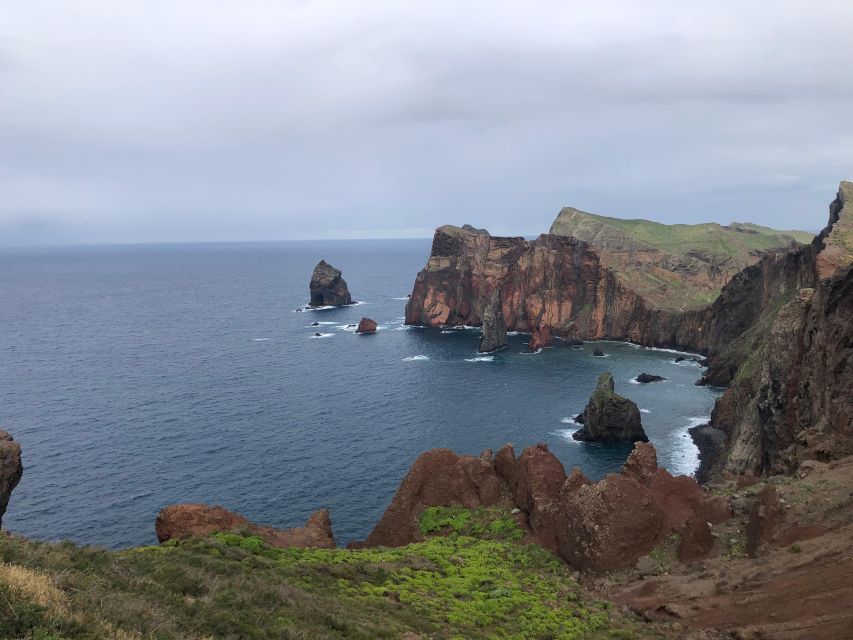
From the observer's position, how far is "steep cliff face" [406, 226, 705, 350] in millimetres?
161375

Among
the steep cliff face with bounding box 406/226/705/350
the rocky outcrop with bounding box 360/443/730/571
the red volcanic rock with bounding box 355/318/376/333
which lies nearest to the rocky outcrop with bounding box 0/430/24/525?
the rocky outcrop with bounding box 360/443/730/571

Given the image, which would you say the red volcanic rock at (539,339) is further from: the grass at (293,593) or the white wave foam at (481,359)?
→ the grass at (293,593)

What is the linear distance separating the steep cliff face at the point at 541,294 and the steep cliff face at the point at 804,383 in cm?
6995

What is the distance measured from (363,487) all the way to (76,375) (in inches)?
3236

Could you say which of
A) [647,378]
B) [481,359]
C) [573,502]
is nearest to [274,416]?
[481,359]

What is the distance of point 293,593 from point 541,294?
157 metres

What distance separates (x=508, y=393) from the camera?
112250 millimetres

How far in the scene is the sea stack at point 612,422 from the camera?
87.4 meters

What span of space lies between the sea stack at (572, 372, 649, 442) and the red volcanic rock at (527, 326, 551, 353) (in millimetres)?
62919

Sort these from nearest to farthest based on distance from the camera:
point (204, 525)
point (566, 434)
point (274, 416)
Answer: point (204, 525) → point (566, 434) → point (274, 416)

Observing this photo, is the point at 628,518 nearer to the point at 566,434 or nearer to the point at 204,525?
the point at 204,525

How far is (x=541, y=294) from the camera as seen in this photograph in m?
177

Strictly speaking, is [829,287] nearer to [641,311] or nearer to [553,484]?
[553,484]

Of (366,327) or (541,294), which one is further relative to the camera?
(541,294)
